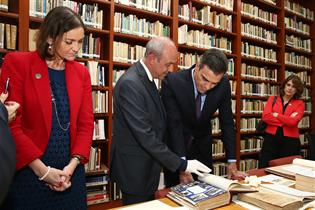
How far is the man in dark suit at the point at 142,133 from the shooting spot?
5.52 ft

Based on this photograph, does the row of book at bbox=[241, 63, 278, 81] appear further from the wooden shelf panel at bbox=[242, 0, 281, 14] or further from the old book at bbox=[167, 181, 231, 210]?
the old book at bbox=[167, 181, 231, 210]

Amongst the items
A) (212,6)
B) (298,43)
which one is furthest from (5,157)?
(298,43)

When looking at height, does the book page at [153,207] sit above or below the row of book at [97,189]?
above

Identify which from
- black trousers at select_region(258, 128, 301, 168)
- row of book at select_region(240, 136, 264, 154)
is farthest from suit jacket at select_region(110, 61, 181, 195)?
row of book at select_region(240, 136, 264, 154)

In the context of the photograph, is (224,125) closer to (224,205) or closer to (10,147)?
(224,205)

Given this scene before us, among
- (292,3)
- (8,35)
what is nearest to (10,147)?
(8,35)

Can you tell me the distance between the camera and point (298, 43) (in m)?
6.38

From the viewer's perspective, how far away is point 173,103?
2123mm

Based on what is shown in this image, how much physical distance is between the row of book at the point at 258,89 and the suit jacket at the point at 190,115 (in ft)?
10.1

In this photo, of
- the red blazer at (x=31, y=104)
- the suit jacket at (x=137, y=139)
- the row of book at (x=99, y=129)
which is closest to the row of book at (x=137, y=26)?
the row of book at (x=99, y=129)

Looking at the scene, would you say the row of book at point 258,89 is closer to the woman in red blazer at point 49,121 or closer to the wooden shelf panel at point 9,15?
the wooden shelf panel at point 9,15

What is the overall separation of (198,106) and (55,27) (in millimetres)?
1107

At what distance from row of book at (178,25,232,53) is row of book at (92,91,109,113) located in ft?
4.56

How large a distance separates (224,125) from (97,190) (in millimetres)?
1933
